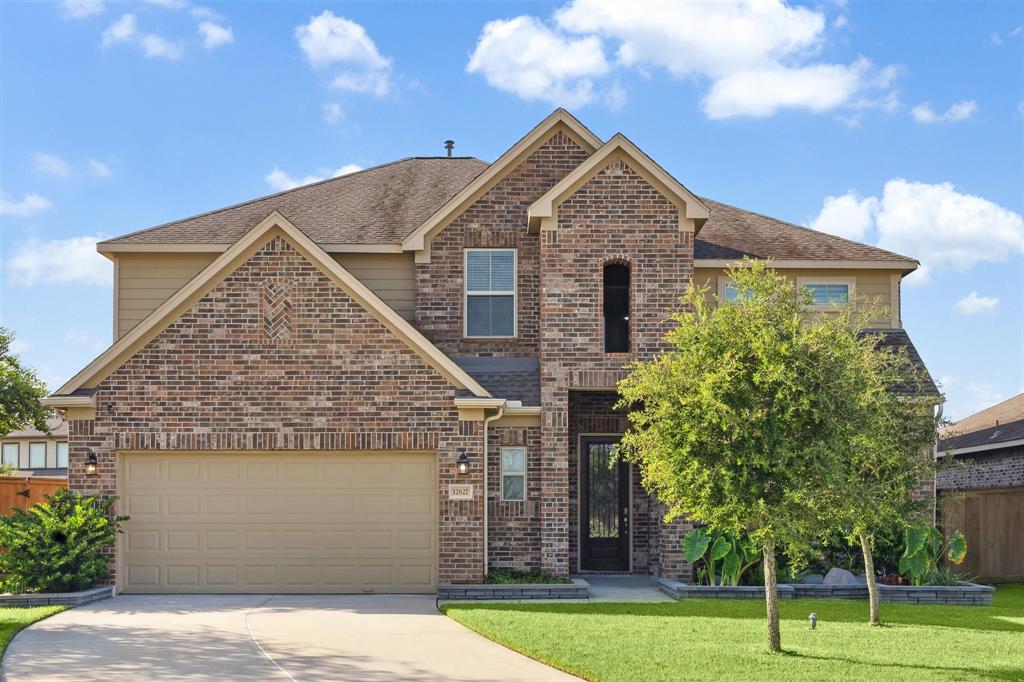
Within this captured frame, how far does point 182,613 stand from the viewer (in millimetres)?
15156

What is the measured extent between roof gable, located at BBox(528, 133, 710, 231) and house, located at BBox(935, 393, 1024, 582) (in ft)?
17.9

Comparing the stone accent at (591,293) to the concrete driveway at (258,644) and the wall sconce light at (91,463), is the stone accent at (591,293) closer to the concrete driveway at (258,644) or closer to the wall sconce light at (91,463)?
the concrete driveway at (258,644)

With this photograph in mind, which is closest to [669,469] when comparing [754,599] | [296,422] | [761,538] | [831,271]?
[761,538]

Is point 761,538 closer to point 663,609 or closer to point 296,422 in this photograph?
point 663,609

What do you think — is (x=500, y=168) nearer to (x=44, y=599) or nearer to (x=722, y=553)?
(x=722, y=553)

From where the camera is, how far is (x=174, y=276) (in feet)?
68.4

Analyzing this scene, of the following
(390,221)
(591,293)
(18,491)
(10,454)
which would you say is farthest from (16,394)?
(10,454)

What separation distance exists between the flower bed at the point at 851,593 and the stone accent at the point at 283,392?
11.5 feet

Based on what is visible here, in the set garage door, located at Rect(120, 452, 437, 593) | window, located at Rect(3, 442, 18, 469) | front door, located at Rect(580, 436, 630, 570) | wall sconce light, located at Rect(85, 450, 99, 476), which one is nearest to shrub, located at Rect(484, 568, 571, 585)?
garage door, located at Rect(120, 452, 437, 593)

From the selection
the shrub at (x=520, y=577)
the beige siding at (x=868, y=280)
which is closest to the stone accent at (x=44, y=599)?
the shrub at (x=520, y=577)

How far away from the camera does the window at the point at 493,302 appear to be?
19859mm

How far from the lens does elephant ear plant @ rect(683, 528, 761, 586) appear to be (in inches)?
695

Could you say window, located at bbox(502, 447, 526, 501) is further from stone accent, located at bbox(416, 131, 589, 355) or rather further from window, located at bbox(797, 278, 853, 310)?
window, located at bbox(797, 278, 853, 310)

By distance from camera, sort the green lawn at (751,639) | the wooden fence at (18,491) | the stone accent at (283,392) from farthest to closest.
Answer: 1. the wooden fence at (18,491)
2. the stone accent at (283,392)
3. the green lawn at (751,639)
